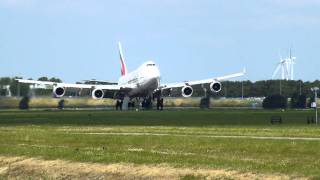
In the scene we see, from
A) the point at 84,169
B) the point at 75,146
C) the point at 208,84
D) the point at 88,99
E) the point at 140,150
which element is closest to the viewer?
the point at 84,169

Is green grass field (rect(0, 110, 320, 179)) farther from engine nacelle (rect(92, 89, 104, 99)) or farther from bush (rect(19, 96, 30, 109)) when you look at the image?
bush (rect(19, 96, 30, 109))

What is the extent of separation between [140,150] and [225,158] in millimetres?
6379

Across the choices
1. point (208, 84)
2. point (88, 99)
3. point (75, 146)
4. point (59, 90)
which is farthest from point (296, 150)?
point (88, 99)

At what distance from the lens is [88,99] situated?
451 feet

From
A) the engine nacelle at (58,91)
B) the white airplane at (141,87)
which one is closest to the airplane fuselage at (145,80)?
the white airplane at (141,87)

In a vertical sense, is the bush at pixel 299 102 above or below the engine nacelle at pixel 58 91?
below

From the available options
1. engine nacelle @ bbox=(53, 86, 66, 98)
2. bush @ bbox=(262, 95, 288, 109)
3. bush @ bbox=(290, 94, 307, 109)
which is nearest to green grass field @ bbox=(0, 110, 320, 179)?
engine nacelle @ bbox=(53, 86, 66, 98)

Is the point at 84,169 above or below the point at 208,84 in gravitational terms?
below

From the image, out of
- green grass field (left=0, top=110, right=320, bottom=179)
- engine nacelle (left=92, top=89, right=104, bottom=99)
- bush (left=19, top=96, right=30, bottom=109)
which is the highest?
engine nacelle (left=92, top=89, right=104, bottom=99)

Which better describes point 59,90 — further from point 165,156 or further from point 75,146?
point 165,156

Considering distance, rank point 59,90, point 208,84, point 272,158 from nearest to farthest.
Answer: point 272,158 < point 59,90 < point 208,84

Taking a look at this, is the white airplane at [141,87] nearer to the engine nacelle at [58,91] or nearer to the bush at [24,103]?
the engine nacelle at [58,91]

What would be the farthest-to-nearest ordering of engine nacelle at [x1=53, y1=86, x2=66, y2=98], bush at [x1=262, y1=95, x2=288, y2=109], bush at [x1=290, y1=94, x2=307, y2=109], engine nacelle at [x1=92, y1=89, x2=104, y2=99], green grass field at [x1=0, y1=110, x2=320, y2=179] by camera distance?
bush at [x1=290, y1=94, x2=307, y2=109]
bush at [x1=262, y1=95, x2=288, y2=109]
engine nacelle at [x1=92, y1=89, x2=104, y2=99]
engine nacelle at [x1=53, y1=86, x2=66, y2=98]
green grass field at [x1=0, y1=110, x2=320, y2=179]

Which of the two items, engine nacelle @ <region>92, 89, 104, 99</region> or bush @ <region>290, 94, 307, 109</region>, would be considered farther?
bush @ <region>290, 94, 307, 109</region>
